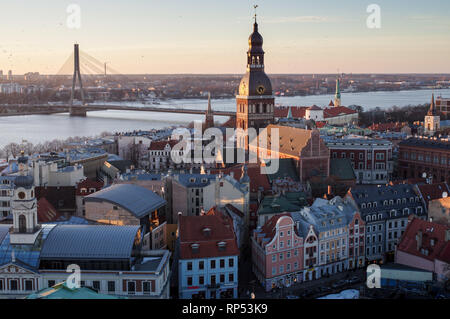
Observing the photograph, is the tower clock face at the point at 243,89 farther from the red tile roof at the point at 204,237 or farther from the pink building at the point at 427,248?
the red tile roof at the point at 204,237

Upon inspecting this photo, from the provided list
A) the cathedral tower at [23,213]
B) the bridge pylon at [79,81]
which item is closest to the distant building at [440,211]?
the cathedral tower at [23,213]

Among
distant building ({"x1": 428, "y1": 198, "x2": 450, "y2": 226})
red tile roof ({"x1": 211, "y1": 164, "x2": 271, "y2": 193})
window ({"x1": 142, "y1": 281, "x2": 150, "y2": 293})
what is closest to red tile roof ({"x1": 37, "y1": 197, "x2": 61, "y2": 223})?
window ({"x1": 142, "y1": 281, "x2": 150, "y2": 293})

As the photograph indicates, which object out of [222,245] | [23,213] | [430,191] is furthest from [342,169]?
[23,213]

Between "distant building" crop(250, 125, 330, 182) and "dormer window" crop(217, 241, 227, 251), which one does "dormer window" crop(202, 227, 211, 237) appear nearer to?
"dormer window" crop(217, 241, 227, 251)

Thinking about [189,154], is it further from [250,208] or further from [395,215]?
[395,215]

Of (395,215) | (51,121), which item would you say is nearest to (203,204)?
(395,215)
